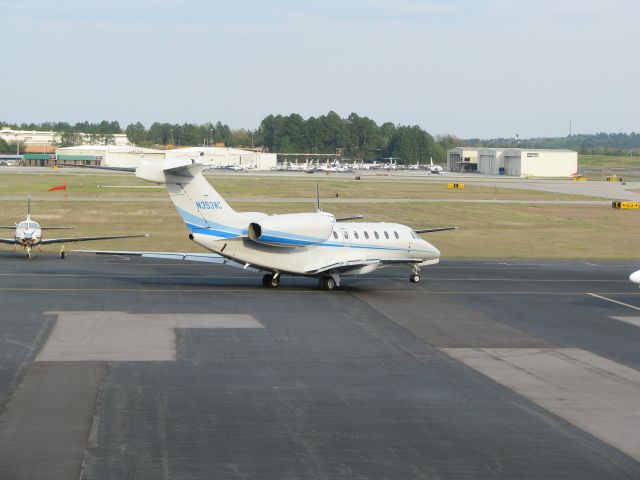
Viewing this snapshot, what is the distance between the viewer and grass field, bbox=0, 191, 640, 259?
213ft

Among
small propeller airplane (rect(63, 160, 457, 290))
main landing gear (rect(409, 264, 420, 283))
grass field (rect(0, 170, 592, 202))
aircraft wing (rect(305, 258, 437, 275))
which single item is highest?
small propeller airplane (rect(63, 160, 457, 290))

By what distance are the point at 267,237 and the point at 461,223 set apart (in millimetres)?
45890

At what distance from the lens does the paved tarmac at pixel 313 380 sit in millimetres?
19422

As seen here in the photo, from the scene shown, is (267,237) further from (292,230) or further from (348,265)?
(348,265)

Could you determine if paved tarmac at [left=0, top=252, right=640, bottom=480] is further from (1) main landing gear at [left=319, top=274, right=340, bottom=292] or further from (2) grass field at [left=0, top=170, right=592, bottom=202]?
(2) grass field at [left=0, top=170, right=592, bottom=202]

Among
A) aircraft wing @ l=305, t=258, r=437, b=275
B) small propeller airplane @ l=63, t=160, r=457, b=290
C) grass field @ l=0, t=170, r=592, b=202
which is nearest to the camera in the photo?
small propeller airplane @ l=63, t=160, r=457, b=290

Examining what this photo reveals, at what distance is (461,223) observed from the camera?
84.9 meters

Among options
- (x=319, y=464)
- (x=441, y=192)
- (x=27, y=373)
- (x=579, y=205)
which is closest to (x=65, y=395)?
(x=27, y=373)

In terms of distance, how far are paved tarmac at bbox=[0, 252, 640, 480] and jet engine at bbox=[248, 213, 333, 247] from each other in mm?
2351

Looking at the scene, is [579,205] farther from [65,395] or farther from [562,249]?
[65,395]

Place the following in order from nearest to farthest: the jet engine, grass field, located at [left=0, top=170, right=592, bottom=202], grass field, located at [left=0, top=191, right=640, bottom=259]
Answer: the jet engine, grass field, located at [left=0, top=191, right=640, bottom=259], grass field, located at [left=0, top=170, right=592, bottom=202]

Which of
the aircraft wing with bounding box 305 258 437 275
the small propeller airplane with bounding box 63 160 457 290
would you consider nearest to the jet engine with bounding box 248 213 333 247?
the small propeller airplane with bounding box 63 160 457 290

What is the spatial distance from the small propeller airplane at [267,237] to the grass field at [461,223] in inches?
704

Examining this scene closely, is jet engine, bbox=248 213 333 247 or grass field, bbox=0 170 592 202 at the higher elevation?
jet engine, bbox=248 213 333 247
